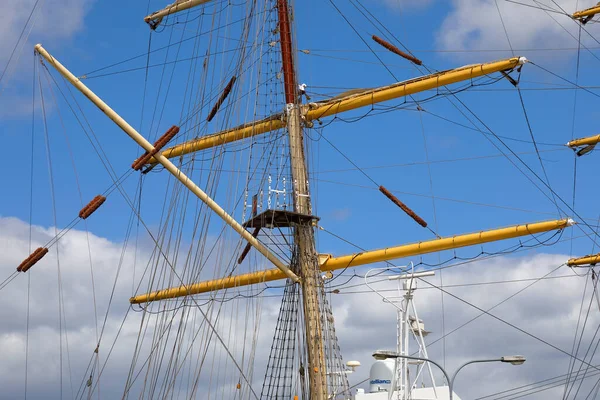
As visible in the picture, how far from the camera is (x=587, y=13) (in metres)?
50.9

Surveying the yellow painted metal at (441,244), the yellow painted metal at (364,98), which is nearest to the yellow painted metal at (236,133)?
the yellow painted metal at (364,98)

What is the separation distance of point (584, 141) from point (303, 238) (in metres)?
14.5

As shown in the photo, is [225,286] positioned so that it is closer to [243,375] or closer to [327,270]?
[243,375]

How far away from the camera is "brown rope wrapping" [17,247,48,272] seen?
40.6 m

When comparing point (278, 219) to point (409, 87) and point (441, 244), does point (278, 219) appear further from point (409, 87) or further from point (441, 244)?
point (409, 87)

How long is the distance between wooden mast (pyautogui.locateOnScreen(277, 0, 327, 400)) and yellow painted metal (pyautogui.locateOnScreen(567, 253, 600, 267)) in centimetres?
1184

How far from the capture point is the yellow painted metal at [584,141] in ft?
166

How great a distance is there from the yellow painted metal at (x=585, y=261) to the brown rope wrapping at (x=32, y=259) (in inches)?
894

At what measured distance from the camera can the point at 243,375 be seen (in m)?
39.5

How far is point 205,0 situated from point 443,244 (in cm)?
1481

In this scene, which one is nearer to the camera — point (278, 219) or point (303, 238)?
point (278, 219)

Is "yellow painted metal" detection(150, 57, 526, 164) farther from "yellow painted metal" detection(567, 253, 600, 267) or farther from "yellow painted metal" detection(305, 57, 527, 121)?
"yellow painted metal" detection(567, 253, 600, 267)

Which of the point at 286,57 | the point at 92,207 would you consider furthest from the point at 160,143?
the point at 286,57

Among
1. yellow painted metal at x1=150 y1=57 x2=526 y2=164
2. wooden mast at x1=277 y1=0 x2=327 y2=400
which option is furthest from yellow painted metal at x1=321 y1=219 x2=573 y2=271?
yellow painted metal at x1=150 y1=57 x2=526 y2=164
